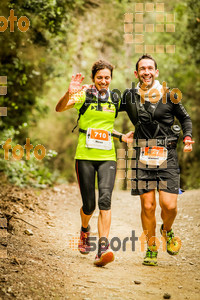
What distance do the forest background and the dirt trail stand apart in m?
2.38

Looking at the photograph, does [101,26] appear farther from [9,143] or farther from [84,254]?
[84,254]

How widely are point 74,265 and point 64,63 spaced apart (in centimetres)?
988

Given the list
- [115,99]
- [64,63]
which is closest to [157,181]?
[115,99]

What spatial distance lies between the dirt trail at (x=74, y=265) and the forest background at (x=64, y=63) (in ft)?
7.80

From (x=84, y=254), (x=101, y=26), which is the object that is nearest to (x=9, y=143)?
(x=84, y=254)

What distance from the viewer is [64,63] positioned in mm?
13602

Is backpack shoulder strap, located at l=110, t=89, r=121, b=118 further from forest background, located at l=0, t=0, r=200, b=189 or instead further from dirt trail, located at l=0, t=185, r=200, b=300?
forest background, located at l=0, t=0, r=200, b=189

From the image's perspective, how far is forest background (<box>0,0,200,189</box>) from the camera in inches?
384

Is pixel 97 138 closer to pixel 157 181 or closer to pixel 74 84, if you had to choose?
pixel 74 84

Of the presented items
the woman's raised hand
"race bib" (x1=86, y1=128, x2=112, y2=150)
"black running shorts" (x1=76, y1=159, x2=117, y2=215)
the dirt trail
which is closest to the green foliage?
the dirt trail

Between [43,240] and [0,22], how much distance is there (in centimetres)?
490

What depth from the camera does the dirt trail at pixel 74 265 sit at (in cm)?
380

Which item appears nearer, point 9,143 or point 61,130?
point 9,143

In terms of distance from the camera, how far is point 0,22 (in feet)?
27.5
